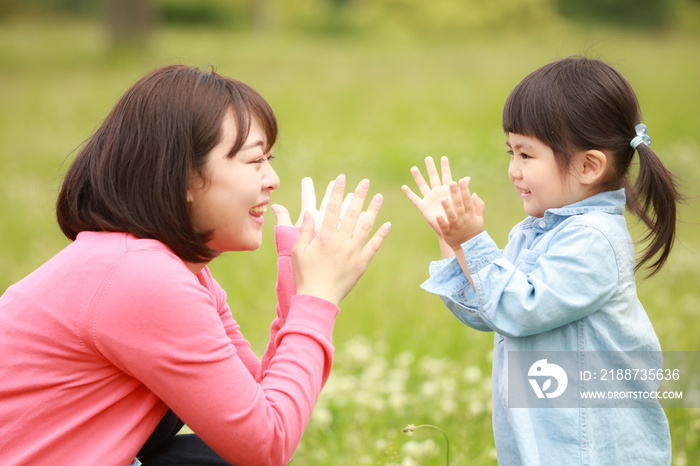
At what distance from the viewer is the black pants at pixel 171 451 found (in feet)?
6.54

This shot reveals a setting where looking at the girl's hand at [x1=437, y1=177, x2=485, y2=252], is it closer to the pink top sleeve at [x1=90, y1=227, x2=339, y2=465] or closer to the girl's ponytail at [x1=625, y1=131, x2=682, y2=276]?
the girl's ponytail at [x1=625, y1=131, x2=682, y2=276]

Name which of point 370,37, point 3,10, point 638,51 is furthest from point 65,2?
point 638,51

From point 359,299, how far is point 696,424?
228 centimetres

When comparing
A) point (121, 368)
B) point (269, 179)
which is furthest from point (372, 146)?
point (121, 368)

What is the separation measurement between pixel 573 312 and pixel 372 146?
7.64 meters

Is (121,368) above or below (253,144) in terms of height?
below

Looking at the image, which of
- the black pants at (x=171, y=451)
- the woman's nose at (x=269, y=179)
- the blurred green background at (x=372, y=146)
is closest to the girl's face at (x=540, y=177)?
the blurred green background at (x=372, y=146)

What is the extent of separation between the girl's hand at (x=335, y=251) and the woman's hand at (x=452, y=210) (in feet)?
0.51

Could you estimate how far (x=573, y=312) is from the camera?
6.05ft

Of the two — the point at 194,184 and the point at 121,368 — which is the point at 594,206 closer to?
→ the point at 194,184

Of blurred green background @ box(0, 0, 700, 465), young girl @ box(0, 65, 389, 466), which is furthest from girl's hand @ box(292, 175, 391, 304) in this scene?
blurred green background @ box(0, 0, 700, 465)

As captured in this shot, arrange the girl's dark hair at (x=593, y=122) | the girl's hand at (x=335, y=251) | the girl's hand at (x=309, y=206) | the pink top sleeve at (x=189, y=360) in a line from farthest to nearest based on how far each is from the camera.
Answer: the girl's hand at (x=309, y=206), the girl's dark hair at (x=593, y=122), the girl's hand at (x=335, y=251), the pink top sleeve at (x=189, y=360)

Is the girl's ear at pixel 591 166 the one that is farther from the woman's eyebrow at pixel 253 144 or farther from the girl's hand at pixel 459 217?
the woman's eyebrow at pixel 253 144

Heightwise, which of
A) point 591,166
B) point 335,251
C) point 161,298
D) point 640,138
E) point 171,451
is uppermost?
point 640,138
